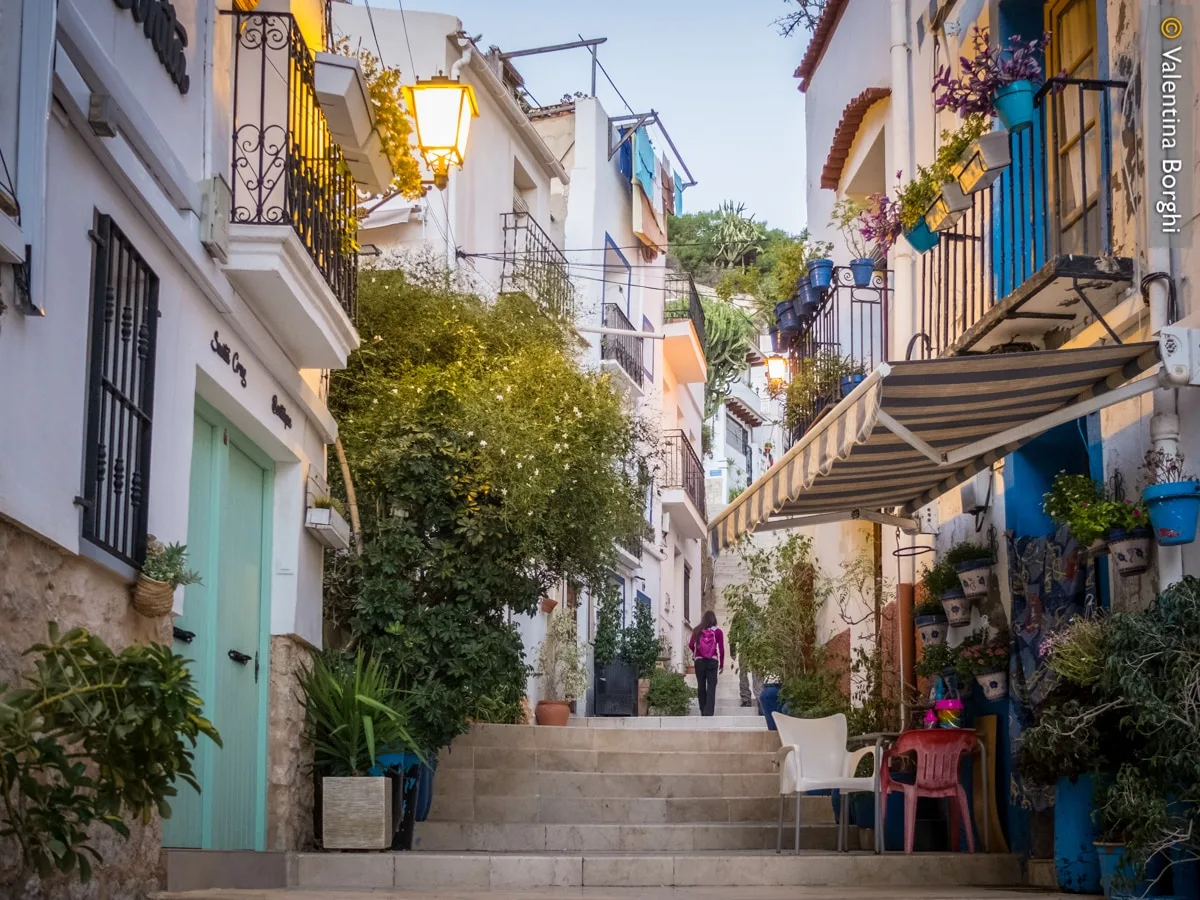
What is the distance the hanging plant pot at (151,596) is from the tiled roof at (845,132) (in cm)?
898

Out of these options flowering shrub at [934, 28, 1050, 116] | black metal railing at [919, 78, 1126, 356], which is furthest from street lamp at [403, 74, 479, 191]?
black metal railing at [919, 78, 1126, 356]

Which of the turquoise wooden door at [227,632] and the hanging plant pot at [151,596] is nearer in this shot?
the hanging plant pot at [151,596]

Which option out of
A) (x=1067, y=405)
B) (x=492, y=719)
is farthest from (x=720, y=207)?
(x=1067, y=405)

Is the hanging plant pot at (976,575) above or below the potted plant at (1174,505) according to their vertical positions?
below

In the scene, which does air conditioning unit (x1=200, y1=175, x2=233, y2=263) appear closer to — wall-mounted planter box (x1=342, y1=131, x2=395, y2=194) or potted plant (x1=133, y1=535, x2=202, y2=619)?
potted plant (x1=133, y1=535, x2=202, y2=619)

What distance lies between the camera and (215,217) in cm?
789

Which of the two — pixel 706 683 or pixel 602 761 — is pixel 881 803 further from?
pixel 706 683

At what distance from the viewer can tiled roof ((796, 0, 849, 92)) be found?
15617 millimetres

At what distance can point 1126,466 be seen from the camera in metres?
8.28

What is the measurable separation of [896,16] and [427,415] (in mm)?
5222

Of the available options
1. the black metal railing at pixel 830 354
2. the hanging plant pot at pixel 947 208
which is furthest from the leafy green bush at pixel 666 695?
the hanging plant pot at pixel 947 208

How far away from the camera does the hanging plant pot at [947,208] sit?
32.2ft

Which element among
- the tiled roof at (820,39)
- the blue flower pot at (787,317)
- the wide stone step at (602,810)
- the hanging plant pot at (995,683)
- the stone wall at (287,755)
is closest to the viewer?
the stone wall at (287,755)

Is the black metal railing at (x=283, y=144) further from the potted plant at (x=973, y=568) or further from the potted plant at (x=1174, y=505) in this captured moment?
the potted plant at (x=1174, y=505)
